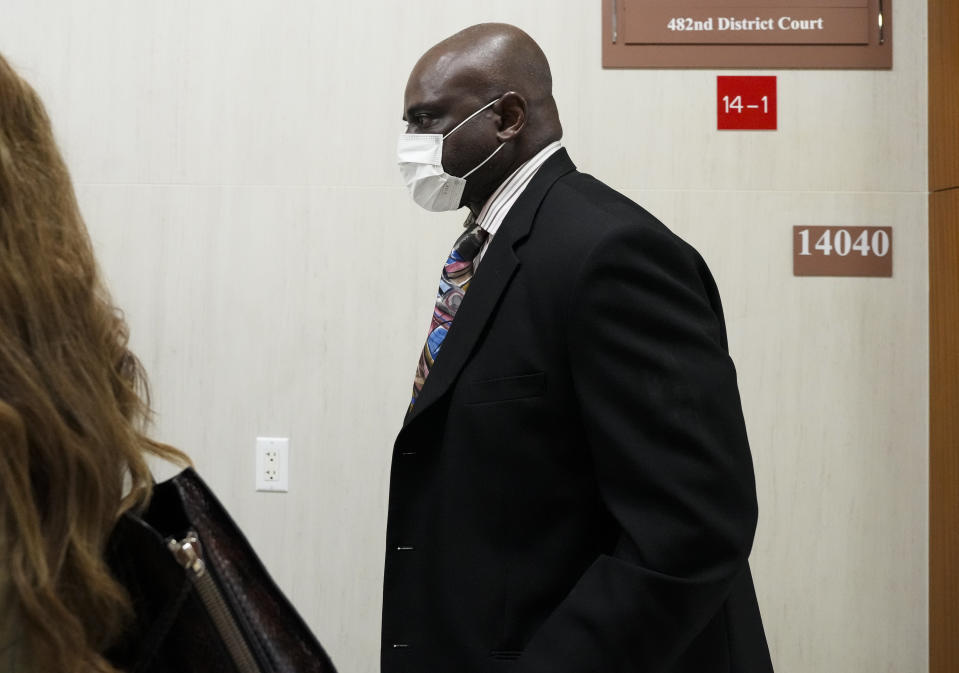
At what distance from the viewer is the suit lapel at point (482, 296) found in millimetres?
1178

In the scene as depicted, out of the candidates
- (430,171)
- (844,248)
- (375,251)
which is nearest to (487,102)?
(430,171)

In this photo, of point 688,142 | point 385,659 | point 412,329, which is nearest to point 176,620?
point 385,659

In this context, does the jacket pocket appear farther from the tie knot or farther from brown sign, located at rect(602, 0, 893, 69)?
brown sign, located at rect(602, 0, 893, 69)

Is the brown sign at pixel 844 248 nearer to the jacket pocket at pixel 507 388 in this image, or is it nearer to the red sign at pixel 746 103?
the red sign at pixel 746 103

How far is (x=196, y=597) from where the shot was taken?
0.61 meters

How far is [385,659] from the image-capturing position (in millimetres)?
1234

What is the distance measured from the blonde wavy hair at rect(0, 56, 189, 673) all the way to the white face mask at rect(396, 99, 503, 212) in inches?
31.5

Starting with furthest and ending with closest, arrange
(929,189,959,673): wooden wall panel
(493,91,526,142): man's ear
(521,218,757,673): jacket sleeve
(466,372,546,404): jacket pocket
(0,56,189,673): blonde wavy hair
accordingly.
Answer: (929,189,959,673): wooden wall panel
(493,91,526,142): man's ear
(466,372,546,404): jacket pocket
(521,218,757,673): jacket sleeve
(0,56,189,673): blonde wavy hair

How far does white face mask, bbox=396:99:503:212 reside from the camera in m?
1.40

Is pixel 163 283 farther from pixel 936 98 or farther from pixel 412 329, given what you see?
pixel 936 98

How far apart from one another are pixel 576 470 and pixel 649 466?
→ 12cm

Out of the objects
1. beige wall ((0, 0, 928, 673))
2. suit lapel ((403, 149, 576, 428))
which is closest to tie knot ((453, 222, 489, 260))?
suit lapel ((403, 149, 576, 428))

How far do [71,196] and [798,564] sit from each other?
1.76 metres

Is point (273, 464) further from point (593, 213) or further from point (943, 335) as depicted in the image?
point (943, 335)
